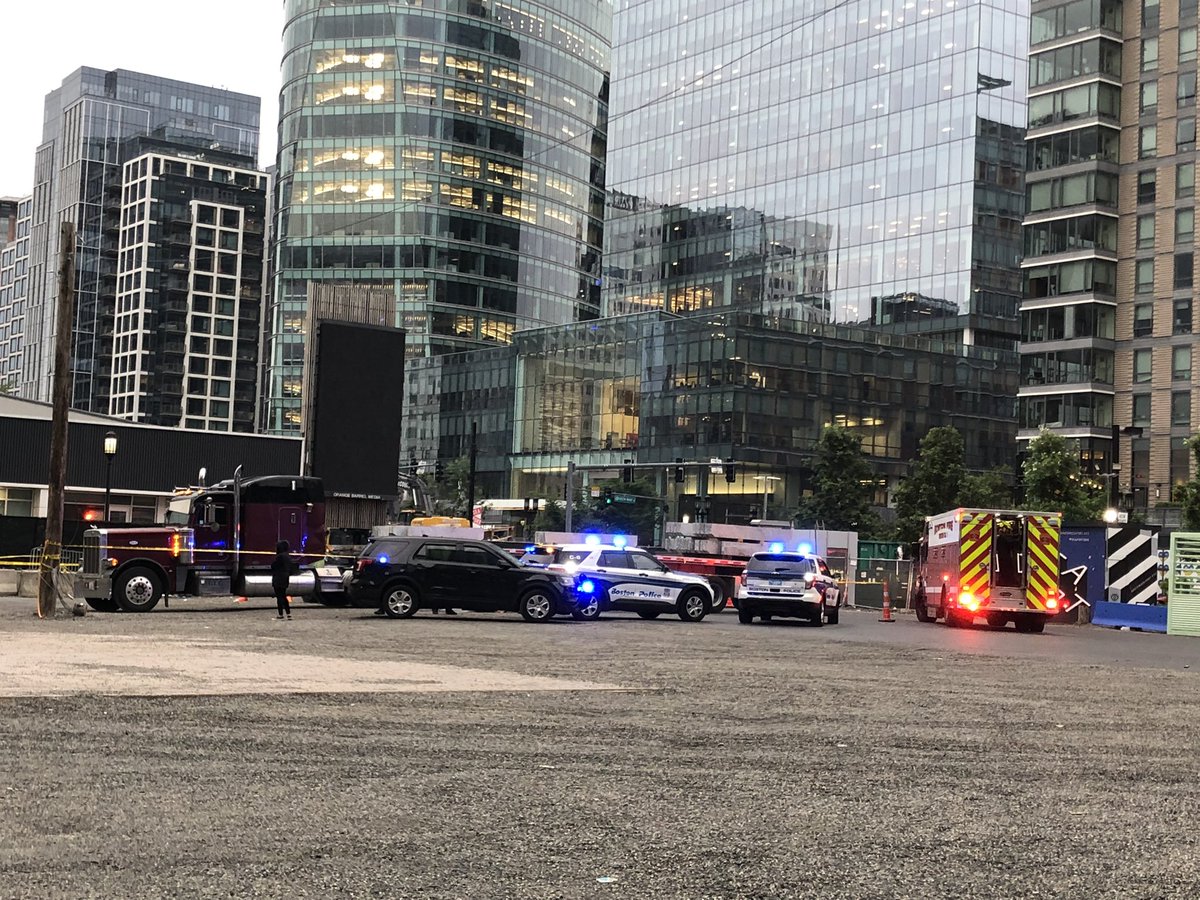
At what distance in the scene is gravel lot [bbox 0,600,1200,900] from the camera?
7215 millimetres

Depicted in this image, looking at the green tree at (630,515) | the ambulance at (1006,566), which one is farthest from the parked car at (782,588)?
the green tree at (630,515)

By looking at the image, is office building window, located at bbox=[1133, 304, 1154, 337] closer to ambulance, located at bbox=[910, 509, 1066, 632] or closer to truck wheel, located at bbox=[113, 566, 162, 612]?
ambulance, located at bbox=[910, 509, 1066, 632]

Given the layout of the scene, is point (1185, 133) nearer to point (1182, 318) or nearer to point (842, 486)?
point (1182, 318)

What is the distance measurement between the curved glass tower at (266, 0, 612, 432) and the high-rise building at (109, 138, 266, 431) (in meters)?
36.3

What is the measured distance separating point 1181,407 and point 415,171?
3265 inches

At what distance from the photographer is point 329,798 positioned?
354 inches

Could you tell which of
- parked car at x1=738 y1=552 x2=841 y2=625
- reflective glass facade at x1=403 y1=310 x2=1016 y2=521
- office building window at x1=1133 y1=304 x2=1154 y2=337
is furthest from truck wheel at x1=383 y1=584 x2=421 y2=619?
office building window at x1=1133 y1=304 x2=1154 y2=337

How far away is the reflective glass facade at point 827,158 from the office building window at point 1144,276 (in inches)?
687

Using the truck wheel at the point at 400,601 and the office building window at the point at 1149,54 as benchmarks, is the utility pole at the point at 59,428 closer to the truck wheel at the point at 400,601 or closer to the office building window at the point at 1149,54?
the truck wheel at the point at 400,601

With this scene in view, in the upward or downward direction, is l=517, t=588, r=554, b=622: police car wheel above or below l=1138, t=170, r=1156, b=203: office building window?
below

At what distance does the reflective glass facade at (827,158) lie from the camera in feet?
371

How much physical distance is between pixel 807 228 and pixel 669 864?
119633mm

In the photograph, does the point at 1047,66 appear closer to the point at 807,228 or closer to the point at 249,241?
the point at 807,228

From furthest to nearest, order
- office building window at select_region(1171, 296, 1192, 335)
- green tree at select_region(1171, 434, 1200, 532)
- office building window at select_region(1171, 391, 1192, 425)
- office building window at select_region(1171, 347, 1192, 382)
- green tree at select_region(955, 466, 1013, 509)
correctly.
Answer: office building window at select_region(1171, 296, 1192, 335) < office building window at select_region(1171, 347, 1192, 382) < office building window at select_region(1171, 391, 1192, 425) < green tree at select_region(955, 466, 1013, 509) < green tree at select_region(1171, 434, 1200, 532)
